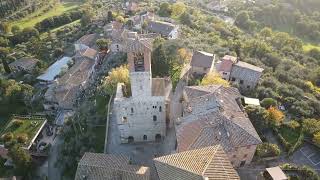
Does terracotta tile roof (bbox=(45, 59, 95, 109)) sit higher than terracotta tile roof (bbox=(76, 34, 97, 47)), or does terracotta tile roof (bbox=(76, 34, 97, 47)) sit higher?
terracotta tile roof (bbox=(76, 34, 97, 47))

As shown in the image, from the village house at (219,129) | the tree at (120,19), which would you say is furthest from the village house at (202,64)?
the tree at (120,19)

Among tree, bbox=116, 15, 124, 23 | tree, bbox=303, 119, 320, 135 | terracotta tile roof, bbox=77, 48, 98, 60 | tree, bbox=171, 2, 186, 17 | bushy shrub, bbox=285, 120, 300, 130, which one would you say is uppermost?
tree, bbox=303, 119, 320, 135

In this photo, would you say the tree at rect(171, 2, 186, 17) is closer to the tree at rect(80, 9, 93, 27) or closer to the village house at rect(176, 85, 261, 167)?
the tree at rect(80, 9, 93, 27)

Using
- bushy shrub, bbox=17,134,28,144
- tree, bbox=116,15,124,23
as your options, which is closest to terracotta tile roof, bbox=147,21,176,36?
tree, bbox=116,15,124,23

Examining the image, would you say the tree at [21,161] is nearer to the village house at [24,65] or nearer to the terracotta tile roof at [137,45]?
the terracotta tile roof at [137,45]

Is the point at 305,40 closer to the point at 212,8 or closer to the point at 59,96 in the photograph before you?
the point at 212,8

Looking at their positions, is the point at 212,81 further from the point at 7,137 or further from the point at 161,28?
the point at 7,137

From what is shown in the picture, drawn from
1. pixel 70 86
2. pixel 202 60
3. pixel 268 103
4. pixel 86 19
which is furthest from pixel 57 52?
pixel 268 103
